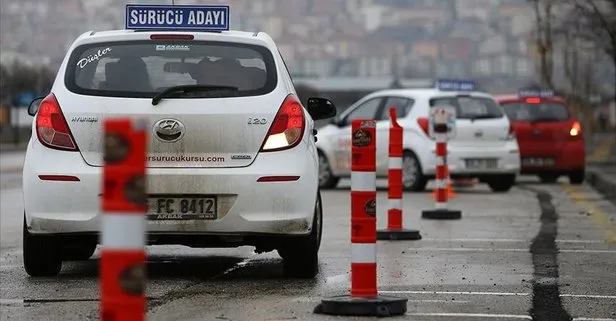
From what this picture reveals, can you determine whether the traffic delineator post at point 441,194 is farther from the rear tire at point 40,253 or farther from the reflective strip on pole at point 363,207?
the reflective strip on pole at point 363,207

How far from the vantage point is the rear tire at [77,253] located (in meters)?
11.1

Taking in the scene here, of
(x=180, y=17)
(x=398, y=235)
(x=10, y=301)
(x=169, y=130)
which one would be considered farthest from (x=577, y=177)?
(x=10, y=301)

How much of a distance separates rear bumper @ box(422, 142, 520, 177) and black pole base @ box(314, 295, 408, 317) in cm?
1441

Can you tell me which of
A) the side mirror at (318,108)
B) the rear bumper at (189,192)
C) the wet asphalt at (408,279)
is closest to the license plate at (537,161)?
the wet asphalt at (408,279)

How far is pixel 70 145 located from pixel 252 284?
132cm

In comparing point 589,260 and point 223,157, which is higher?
point 223,157

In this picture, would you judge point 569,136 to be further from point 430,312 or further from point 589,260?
point 430,312

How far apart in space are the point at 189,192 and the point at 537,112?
17682mm

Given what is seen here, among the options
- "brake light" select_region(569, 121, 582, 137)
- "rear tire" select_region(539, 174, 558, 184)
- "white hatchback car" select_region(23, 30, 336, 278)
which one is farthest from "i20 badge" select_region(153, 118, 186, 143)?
"rear tire" select_region(539, 174, 558, 184)

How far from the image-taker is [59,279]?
9984mm

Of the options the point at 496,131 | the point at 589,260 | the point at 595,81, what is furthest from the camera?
the point at 595,81

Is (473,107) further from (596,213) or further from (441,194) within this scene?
(441,194)

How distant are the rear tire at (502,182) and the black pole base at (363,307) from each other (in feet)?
50.5

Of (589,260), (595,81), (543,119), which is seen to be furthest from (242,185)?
(595,81)
